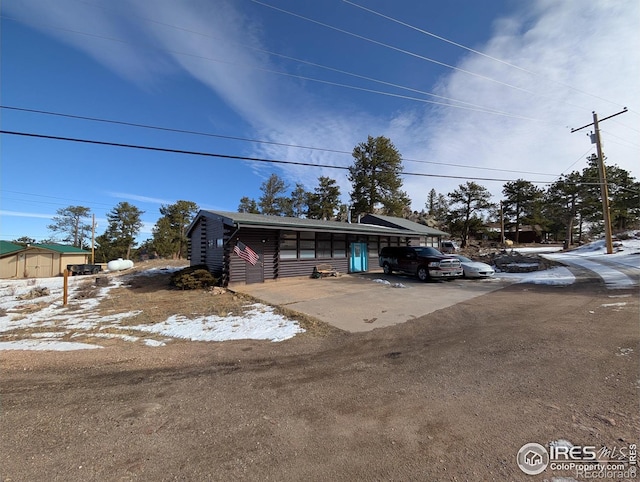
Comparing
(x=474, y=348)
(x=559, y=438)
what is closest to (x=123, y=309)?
(x=474, y=348)

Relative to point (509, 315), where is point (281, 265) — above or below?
above

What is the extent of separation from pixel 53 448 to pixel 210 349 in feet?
8.51

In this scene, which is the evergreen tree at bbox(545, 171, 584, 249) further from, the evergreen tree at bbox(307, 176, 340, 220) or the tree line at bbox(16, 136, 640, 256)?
the evergreen tree at bbox(307, 176, 340, 220)

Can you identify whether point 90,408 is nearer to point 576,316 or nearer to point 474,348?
point 474,348

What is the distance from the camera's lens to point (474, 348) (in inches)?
187

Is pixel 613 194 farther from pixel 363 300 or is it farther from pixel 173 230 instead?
pixel 173 230

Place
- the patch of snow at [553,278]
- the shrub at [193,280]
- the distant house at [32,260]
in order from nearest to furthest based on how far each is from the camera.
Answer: the patch of snow at [553,278], the shrub at [193,280], the distant house at [32,260]

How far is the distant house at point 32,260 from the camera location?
93.2 feet

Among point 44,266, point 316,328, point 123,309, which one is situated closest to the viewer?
point 316,328

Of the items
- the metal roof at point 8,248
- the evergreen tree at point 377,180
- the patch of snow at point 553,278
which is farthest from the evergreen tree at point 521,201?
the metal roof at point 8,248

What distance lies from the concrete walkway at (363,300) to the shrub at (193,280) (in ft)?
3.94

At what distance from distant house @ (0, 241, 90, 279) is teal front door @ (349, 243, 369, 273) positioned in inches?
1251

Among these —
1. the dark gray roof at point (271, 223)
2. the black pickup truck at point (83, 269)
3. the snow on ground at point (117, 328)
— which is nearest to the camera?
the snow on ground at point (117, 328)

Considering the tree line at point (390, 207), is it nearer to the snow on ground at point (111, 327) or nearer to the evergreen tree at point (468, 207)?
the evergreen tree at point (468, 207)
